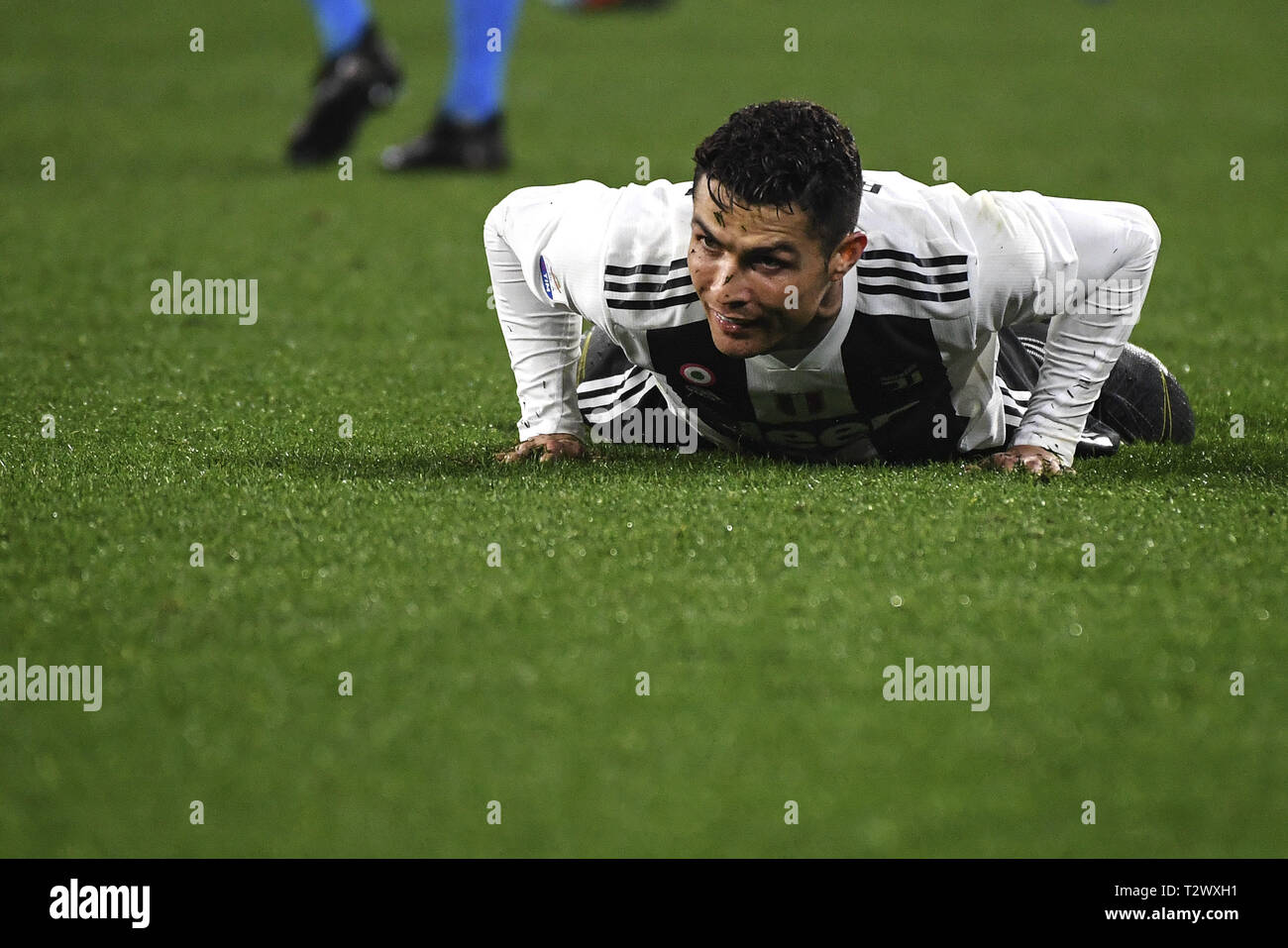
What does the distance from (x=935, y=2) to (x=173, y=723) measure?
1583 centimetres

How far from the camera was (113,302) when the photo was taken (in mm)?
5938

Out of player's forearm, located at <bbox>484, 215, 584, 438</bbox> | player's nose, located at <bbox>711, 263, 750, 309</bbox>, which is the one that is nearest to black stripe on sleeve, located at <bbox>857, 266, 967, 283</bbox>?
player's nose, located at <bbox>711, 263, 750, 309</bbox>

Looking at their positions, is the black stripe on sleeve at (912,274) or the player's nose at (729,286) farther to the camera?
the black stripe on sleeve at (912,274)

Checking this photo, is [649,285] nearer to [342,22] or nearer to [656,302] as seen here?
[656,302]

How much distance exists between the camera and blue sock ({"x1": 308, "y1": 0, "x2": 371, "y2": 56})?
861 cm

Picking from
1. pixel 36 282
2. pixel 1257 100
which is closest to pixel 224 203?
pixel 36 282

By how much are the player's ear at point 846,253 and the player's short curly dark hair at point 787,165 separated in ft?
0.07

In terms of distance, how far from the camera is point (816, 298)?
3350 millimetres

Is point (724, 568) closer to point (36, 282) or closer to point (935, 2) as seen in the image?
point (36, 282)

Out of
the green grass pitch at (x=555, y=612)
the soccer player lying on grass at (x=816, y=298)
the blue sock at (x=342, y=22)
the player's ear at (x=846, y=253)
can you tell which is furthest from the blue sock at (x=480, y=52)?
the player's ear at (x=846, y=253)

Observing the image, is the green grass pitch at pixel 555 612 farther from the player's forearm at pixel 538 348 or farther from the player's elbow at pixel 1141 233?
the player's elbow at pixel 1141 233

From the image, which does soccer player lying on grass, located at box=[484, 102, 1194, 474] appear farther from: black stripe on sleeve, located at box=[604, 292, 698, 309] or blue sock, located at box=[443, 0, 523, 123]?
blue sock, located at box=[443, 0, 523, 123]

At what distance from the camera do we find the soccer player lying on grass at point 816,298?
3277mm

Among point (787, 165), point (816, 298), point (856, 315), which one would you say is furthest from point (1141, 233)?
point (787, 165)
